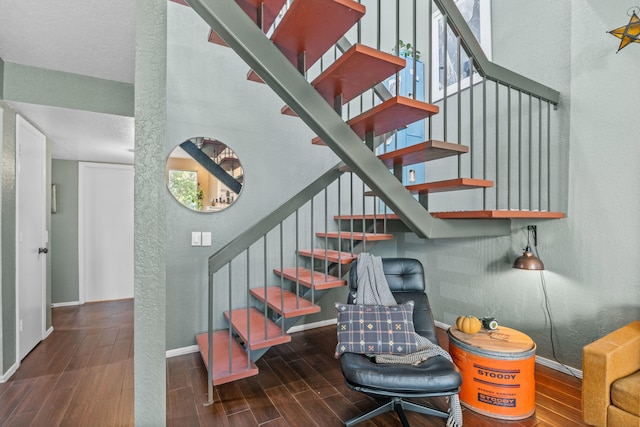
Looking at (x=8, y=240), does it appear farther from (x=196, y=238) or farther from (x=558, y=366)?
(x=558, y=366)

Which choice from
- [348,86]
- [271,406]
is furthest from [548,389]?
[348,86]

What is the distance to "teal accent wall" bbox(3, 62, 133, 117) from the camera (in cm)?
249

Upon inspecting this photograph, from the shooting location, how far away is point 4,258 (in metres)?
2.41

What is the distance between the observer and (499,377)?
75.9 inches

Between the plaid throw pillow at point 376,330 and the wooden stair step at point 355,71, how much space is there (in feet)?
4.76

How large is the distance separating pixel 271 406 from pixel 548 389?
203cm

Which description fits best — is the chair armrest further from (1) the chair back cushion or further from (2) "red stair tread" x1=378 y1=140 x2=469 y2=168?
(2) "red stair tread" x1=378 y1=140 x2=469 y2=168

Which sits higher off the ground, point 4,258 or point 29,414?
point 4,258

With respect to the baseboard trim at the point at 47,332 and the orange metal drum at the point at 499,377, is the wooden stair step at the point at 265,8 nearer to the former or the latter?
the orange metal drum at the point at 499,377

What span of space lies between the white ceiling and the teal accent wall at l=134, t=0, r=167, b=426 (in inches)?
40.6

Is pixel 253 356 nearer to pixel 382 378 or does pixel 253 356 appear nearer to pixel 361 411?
pixel 361 411

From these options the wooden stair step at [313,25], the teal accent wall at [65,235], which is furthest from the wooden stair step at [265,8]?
the teal accent wall at [65,235]

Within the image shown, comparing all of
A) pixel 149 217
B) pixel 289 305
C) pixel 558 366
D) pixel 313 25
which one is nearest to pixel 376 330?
pixel 289 305

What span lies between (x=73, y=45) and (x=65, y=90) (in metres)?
0.60
